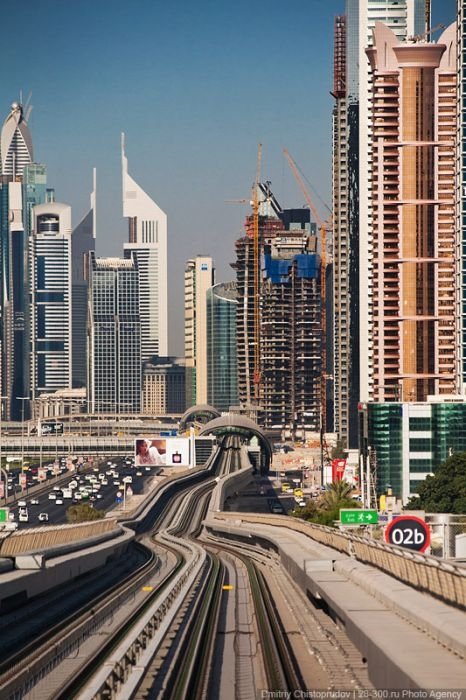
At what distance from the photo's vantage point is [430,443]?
145500 millimetres

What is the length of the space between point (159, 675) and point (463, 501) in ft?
262

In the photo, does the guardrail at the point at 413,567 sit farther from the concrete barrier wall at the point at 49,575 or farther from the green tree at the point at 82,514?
the green tree at the point at 82,514

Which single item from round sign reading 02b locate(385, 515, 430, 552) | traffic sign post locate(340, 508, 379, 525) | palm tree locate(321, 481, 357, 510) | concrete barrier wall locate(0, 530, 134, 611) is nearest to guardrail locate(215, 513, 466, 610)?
round sign reading 02b locate(385, 515, 430, 552)

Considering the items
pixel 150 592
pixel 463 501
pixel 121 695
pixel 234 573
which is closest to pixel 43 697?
pixel 121 695

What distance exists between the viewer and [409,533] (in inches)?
1532

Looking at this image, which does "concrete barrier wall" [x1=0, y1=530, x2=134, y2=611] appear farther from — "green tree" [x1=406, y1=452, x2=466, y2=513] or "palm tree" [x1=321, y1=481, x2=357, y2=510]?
"palm tree" [x1=321, y1=481, x2=357, y2=510]

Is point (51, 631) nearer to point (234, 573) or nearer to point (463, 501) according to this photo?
point (234, 573)

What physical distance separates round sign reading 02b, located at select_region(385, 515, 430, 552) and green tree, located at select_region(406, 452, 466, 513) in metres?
65.5

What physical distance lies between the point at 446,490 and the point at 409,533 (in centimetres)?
7380

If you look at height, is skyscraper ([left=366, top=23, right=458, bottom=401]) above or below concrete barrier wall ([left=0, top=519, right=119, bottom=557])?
above

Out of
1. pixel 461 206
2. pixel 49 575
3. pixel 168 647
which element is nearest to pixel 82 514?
pixel 461 206

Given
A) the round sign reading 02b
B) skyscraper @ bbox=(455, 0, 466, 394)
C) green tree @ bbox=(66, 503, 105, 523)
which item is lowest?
green tree @ bbox=(66, 503, 105, 523)

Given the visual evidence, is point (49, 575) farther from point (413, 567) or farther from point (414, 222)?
point (414, 222)

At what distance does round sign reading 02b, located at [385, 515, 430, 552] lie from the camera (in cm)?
3822
